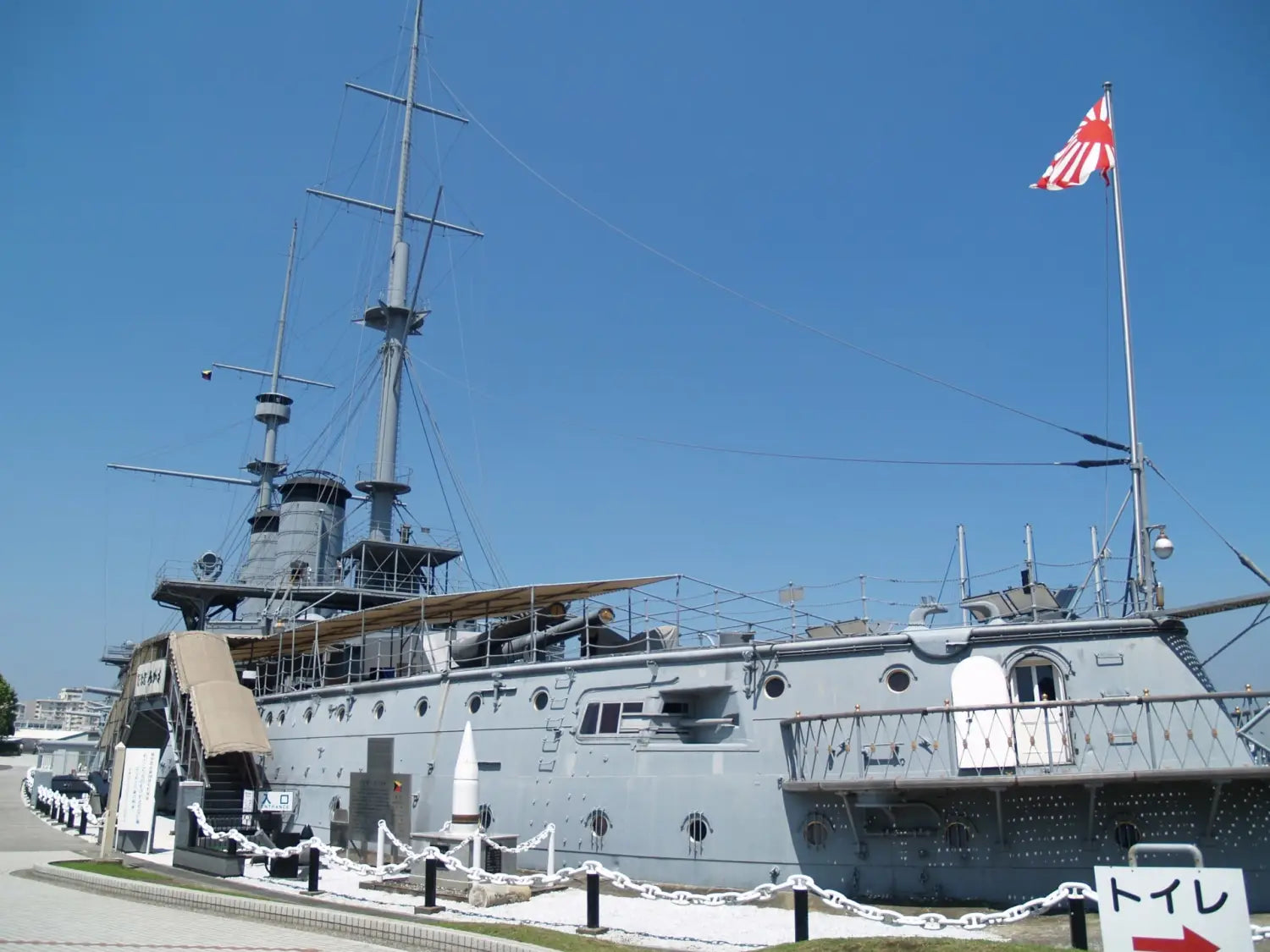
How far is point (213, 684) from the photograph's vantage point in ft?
91.3

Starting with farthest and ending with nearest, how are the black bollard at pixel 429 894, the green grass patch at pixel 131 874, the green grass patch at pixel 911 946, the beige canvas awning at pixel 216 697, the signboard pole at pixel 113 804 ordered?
the beige canvas awning at pixel 216 697 → the signboard pole at pixel 113 804 → the green grass patch at pixel 131 874 → the black bollard at pixel 429 894 → the green grass patch at pixel 911 946

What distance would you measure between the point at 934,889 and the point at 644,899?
4.57 m

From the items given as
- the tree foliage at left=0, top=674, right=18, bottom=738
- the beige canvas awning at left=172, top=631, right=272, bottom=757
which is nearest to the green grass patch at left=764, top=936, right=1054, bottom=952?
the beige canvas awning at left=172, top=631, right=272, bottom=757

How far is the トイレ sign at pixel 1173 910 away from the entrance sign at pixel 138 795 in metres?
19.4

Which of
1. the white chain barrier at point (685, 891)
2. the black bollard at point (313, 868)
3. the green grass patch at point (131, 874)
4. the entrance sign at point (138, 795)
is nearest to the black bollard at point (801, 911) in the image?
the white chain barrier at point (685, 891)

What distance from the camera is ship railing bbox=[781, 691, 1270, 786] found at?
1341 cm

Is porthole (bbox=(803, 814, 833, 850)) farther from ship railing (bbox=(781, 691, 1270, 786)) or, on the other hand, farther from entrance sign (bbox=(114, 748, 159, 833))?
entrance sign (bbox=(114, 748, 159, 833))

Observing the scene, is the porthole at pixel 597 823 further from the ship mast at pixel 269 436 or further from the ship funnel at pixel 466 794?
the ship mast at pixel 269 436

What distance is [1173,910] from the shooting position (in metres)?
6.52

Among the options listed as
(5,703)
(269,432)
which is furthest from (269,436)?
(5,703)

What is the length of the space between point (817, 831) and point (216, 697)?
18.5 m

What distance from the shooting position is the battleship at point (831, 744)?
44.7ft

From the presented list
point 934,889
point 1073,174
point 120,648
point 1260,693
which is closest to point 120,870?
point 934,889

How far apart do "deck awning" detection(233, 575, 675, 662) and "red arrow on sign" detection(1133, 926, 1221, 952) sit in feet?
46.3
